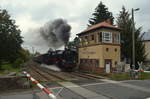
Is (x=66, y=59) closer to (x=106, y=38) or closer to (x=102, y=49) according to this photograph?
(x=102, y=49)

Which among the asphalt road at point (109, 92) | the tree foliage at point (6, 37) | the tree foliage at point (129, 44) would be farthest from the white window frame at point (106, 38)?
the tree foliage at point (6, 37)

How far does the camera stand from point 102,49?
21859 millimetres

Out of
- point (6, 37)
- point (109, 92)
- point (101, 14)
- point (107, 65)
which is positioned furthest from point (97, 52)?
point (101, 14)

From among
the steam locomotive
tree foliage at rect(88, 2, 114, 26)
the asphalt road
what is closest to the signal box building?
the steam locomotive

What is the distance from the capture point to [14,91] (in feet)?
34.1

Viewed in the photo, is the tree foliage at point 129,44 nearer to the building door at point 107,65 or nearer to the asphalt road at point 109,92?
the building door at point 107,65

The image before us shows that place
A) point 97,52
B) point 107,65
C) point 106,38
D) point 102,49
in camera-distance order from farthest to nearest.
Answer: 1. point 106,38
2. point 97,52
3. point 107,65
4. point 102,49

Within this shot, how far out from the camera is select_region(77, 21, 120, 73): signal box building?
22.0 metres

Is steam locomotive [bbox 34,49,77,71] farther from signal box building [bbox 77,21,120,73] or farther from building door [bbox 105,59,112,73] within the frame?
building door [bbox 105,59,112,73]

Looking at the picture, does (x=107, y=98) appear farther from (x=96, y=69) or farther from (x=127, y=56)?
(x=127, y=56)

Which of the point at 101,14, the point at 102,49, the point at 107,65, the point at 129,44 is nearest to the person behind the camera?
the point at 102,49

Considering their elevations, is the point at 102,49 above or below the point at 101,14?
below

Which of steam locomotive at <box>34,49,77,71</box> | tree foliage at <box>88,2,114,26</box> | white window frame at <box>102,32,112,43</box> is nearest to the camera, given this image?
white window frame at <box>102,32,112,43</box>

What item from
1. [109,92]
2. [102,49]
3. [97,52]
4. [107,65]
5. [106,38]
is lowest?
[109,92]
